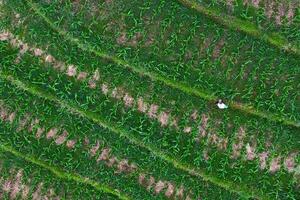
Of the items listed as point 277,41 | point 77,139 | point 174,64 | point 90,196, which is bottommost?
point 90,196

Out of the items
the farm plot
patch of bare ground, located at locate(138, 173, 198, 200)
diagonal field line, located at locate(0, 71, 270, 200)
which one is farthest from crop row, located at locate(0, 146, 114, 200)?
the farm plot

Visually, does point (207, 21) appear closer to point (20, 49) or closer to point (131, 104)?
point (131, 104)

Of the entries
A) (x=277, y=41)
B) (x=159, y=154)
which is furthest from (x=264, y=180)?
(x=277, y=41)

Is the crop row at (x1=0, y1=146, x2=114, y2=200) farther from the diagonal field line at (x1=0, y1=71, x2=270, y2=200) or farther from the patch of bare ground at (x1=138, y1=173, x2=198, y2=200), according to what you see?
the diagonal field line at (x1=0, y1=71, x2=270, y2=200)

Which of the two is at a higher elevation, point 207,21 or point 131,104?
point 207,21

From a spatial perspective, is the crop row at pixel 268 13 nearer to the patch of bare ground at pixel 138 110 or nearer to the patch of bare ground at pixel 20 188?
the patch of bare ground at pixel 138 110

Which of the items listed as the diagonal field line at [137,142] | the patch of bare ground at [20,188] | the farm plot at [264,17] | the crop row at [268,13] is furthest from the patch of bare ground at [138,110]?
the crop row at [268,13]
